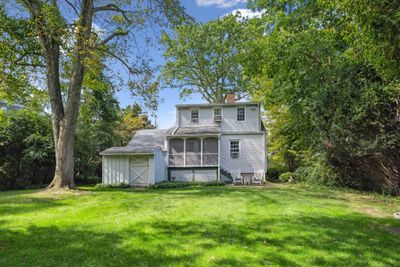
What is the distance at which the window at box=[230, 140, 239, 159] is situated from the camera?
23.1m

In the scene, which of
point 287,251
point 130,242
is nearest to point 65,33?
point 130,242

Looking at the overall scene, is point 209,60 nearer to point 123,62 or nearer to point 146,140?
point 146,140

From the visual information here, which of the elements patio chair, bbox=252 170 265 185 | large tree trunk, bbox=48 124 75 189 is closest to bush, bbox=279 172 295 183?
patio chair, bbox=252 170 265 185

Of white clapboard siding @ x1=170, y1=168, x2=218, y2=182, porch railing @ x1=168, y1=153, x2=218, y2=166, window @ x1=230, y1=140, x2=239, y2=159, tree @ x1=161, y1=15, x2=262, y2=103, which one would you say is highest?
tree @ x1=161, y1=15, x2=262, y2=103

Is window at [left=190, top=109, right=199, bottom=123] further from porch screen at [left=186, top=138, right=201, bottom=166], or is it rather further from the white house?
porch screen at [left=186, top=138, right=201, bottom=166]

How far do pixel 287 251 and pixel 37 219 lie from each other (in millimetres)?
5776

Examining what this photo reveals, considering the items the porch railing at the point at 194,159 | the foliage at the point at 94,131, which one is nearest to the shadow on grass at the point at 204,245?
the foliage at the point at 94,131

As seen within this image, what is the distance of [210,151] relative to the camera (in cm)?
2209

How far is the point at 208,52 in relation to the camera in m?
31.6

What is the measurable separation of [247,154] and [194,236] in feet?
57.7

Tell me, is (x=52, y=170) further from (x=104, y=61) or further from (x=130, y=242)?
(x=130, y=242)

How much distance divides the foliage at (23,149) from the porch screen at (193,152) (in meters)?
9.28

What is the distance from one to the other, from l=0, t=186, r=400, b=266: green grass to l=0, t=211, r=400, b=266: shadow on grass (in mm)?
15

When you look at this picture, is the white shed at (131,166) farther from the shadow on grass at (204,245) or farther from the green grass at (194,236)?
the shadow on grass at (204,245)
